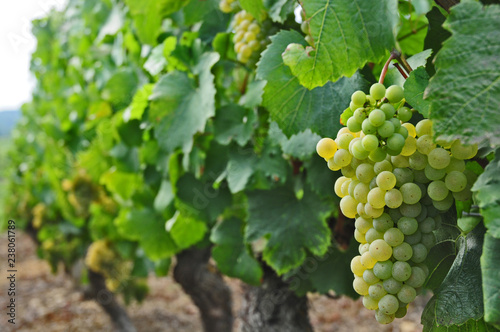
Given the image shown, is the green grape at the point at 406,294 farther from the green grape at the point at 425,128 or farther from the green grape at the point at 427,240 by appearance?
the green grape at the point at 425,128

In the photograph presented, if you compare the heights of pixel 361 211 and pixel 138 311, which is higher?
pixel 361 211

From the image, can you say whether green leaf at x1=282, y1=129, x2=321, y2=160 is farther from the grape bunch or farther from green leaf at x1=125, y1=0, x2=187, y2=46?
green leaf at x1=125, y1=0, x2=187, y2=46

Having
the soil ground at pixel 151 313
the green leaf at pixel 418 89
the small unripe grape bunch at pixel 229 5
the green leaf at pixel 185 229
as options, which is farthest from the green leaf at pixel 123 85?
the soil ground at pixel 151 313

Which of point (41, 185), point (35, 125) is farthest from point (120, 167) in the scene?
point (35, 125)

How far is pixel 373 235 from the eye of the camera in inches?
21.1

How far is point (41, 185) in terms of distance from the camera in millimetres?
4578

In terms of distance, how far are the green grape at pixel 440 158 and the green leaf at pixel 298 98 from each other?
→ 0.24m

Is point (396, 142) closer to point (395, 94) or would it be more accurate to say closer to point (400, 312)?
point (395, 94)

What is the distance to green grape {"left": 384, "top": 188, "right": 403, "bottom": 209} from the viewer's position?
1.67ft

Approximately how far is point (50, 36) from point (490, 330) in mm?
4391

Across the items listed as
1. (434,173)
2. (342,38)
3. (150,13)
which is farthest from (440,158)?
(150,13)

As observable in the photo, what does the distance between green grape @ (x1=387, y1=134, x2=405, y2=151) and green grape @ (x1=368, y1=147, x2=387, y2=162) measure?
0.06ft

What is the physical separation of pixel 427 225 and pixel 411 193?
0.06 m

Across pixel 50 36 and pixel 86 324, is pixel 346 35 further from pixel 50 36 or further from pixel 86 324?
pixel 86 324
